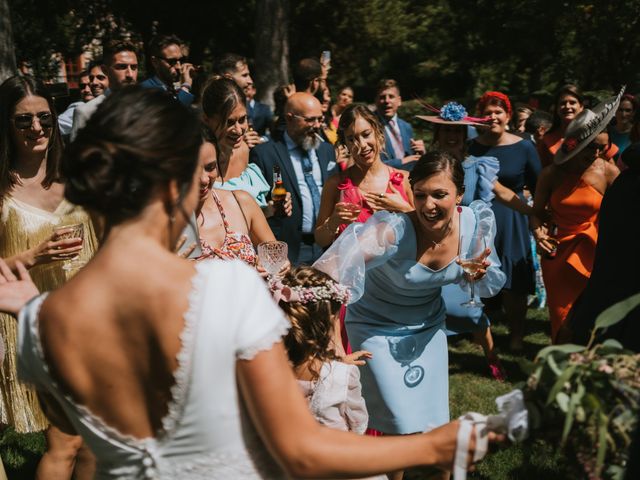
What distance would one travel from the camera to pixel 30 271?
405 cm

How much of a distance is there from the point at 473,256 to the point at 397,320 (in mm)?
563

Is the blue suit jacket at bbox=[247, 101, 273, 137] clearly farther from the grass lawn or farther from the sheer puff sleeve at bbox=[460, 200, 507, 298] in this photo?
the sheer puff sleeve at bbox=[460, 200, 507, 298]

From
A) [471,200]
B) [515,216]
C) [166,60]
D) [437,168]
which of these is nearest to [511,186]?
[515,216]

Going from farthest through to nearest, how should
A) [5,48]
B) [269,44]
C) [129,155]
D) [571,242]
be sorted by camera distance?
1. [269,44]
2. [5,48]
3. [571,242]
4. [129,155]

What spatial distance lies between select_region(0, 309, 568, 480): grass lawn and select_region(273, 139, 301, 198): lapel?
2.03 meters

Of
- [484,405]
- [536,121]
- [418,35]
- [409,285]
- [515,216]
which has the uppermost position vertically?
[409,285]

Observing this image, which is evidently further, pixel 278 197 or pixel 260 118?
pixel 260 118

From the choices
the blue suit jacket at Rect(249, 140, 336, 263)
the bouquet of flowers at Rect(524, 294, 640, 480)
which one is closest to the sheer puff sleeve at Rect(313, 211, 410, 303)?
the blue suit jacket at Rect(249, 140, 336, 263)

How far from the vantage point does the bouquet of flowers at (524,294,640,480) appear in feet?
6.16

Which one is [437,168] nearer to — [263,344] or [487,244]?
[487,244]

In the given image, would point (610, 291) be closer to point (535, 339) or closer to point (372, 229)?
point (372, 229)

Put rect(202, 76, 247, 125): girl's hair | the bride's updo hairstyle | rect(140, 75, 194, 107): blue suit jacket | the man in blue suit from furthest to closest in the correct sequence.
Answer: the man in blue suit → rect(140, 75, 194, 107): blue suit jacket → rect(202, 76, 247, 125): girl's hair → the bride's updo hairstyle

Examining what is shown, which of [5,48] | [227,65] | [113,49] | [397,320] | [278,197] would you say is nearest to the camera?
[397,320]

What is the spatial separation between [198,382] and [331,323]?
2089 millimetres
